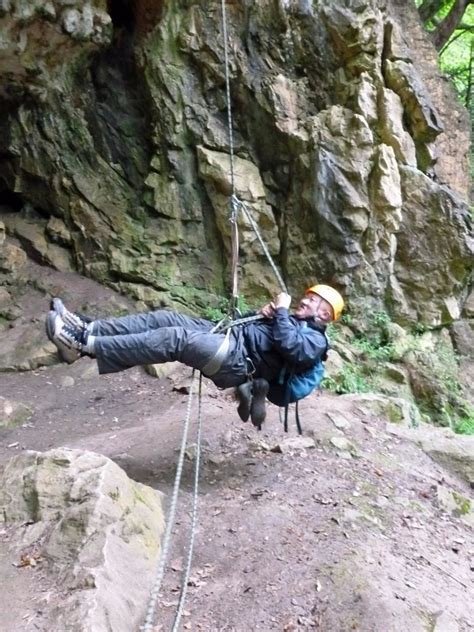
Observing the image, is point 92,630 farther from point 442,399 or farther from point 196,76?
point 196,76

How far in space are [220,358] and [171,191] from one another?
20.3 feet

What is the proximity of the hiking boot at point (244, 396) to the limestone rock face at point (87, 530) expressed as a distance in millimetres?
1105

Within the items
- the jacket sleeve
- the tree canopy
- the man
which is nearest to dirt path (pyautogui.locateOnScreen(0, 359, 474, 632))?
the man

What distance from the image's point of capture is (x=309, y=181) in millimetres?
9789

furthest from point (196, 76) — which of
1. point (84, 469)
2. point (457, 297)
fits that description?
point (84, 469)

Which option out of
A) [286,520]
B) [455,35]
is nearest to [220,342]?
[286,520]

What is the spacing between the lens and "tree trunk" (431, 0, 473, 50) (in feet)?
43.4

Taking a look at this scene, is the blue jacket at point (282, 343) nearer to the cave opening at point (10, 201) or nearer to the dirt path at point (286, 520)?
the dirt path at point (286, 520)

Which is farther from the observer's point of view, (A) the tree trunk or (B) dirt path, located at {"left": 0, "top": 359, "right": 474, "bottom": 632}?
(A) the tree trunk

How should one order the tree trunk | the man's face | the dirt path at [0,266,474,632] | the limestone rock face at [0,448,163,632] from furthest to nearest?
1. the tree trunk
2. the man's face
3. the dirt path at [0,266,474,632]
4. the limestone rock face at [0,448,163,632]

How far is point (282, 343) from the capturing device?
4.58 m

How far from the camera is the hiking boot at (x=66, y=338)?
4.40 metres

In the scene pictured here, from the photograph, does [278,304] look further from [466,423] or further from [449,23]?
[449,23]

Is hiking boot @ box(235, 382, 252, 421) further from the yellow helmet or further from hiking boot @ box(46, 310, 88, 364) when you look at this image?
hiking boot @ box(46, 310, 88, 364)
